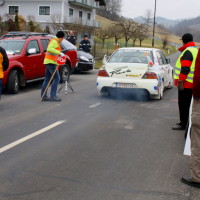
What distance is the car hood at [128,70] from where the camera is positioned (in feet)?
32.2

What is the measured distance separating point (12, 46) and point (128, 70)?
441cm

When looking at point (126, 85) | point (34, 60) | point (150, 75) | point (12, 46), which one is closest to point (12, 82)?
point (34, 60)

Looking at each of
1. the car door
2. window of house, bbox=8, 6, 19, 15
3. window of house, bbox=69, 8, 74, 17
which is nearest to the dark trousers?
the car door

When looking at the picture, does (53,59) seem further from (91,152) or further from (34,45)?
(91,152)

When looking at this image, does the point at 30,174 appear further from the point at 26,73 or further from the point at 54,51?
the point at 26,73

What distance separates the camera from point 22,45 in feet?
39.4

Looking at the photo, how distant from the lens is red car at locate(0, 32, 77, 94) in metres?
11.1

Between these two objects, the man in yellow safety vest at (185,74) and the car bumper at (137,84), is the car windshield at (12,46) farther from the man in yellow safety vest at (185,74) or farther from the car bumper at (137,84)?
the man in yellow safety vest at (185,74)

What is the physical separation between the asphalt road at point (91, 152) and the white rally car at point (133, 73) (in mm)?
620

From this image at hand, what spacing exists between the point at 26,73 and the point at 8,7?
139 feet

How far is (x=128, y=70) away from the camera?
9859mm

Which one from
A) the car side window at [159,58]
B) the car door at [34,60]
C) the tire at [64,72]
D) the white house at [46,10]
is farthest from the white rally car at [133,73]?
the white house at [46,10]

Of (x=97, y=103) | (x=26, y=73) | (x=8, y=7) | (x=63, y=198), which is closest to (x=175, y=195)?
(x=63, y=198)

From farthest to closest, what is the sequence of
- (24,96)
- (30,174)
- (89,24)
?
(89,24) → (24,96) → (30,174)
